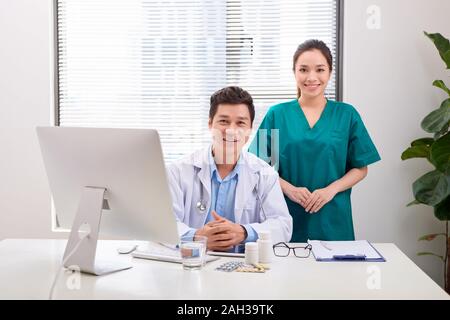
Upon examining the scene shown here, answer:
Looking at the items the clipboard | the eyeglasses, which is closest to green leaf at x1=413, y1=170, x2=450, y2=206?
the clipboard

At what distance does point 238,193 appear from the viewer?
82.7 inches

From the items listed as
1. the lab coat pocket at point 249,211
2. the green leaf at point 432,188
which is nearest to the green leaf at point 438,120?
the green leaf at point 432,188

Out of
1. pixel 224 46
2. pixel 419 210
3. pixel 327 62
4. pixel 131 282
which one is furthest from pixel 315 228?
pixel 224 46

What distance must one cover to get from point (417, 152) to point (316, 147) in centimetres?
80

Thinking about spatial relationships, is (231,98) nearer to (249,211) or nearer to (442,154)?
(249,211)

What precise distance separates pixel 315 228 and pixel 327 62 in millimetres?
773

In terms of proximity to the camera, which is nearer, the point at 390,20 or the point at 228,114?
the point at 228,114

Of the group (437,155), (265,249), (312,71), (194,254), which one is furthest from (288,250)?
(437,155)

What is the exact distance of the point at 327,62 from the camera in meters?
2.52

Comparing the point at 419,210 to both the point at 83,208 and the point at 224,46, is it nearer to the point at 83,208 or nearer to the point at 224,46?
the point at 224,46

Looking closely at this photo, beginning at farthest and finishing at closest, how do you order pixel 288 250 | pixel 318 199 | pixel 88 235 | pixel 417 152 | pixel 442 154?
pixel 417 152 → pixel 442 154 → pixel 318 199 → pixel 288 250 → pixel 88 235

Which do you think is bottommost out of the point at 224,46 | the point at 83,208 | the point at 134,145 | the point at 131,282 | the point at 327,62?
the point at 131,282

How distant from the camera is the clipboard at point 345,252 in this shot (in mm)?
1802

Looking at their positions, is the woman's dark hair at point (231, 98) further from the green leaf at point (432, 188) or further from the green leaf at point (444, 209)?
the green leaf at point (444, 209)
